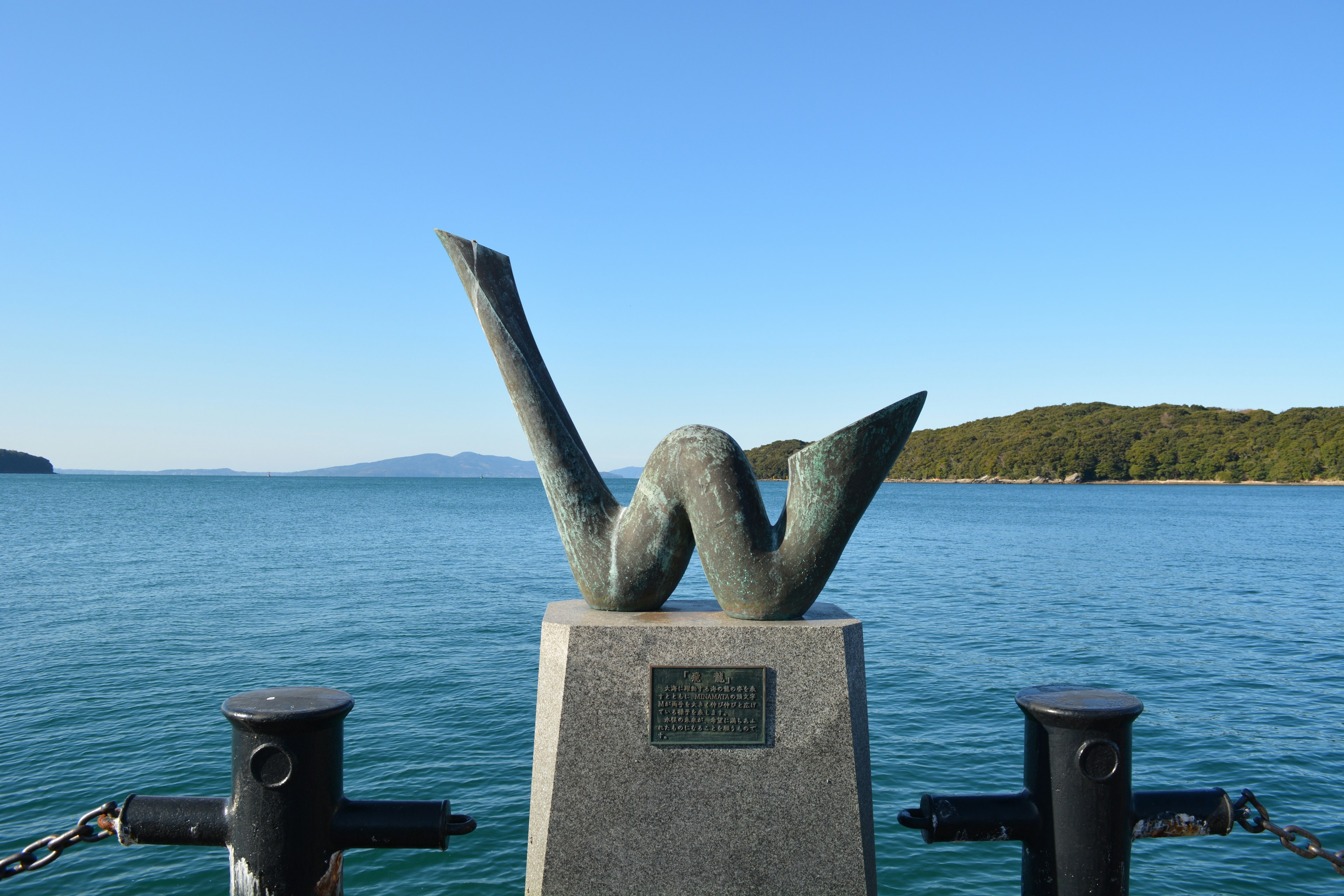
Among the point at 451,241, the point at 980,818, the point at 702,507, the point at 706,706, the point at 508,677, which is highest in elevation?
the point at 451,241

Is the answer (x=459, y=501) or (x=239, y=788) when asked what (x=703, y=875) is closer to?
(x=239, y=788)

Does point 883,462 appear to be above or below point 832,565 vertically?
above

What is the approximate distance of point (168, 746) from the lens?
10.6 metres

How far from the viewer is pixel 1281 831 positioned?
4195 millimetres

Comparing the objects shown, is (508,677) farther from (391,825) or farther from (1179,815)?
(1179,815)

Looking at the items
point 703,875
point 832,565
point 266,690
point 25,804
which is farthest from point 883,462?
point 25,804

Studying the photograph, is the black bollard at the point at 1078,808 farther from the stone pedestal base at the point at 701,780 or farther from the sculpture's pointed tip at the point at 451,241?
the sculpture's pointed tip at the point at 451,241

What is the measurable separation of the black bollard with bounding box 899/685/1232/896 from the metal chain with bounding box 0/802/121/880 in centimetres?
392

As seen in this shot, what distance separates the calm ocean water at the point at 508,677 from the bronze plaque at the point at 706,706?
3.67m

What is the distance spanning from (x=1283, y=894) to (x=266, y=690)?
27.1 feet

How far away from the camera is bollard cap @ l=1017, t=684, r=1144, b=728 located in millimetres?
4180

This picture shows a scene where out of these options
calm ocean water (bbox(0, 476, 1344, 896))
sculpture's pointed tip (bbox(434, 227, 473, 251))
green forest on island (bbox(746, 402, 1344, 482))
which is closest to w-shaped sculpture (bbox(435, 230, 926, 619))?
sculpture's pointed tip (bbox(434, 227, 473, 251))

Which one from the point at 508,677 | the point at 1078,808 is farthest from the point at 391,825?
the point at 508,677

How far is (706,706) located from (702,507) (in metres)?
1.11
